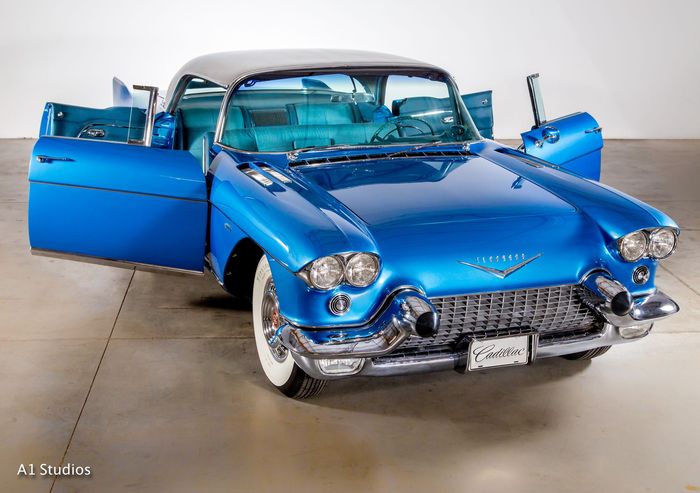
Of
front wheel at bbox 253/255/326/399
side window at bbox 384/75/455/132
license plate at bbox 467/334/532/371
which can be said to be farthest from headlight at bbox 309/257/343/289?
side window at bbox 384/75/455/132

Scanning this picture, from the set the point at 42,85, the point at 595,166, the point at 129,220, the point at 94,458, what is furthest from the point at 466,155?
the point at 42,85

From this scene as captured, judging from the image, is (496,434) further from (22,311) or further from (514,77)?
(514,77)

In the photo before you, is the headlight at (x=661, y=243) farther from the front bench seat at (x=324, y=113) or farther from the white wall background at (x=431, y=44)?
the white wall background at (x=431, y=44)

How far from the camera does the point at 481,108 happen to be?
229 inches

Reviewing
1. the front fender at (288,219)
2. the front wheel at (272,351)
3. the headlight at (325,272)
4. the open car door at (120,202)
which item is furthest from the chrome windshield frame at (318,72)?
the headlight at (325,272)

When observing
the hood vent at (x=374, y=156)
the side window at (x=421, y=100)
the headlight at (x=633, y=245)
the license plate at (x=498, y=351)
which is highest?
the side window at (x=421, y=100)

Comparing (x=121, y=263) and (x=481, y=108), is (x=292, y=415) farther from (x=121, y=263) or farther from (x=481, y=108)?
(x=481, y=108)

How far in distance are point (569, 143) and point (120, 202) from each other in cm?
265

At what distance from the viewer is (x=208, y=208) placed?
442 cm

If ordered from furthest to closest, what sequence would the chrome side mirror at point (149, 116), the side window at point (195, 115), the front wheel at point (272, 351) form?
the side window at point (195, 115)
the chrome side mirror at point (149, 116)
the front wheel at point (272, 351)

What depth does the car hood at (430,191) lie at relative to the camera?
3.70 metres

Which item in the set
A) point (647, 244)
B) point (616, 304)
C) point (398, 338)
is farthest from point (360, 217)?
point (647, 244)

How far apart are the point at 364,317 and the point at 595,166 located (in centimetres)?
269

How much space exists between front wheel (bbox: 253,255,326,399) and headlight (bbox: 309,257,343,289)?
36 centimetres
